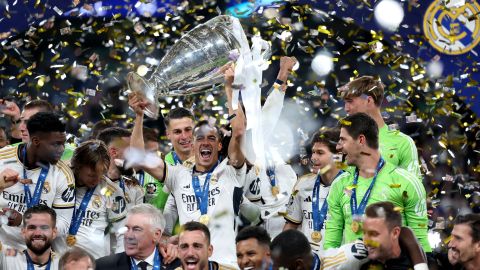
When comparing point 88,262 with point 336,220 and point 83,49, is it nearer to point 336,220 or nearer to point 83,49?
point 336,220

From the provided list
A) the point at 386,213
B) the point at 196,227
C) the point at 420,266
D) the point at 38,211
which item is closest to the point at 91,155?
the point at 38,211

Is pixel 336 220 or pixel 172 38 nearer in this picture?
pixel 336 220

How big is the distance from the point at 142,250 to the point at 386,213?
1452 mm

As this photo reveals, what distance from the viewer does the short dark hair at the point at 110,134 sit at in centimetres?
719

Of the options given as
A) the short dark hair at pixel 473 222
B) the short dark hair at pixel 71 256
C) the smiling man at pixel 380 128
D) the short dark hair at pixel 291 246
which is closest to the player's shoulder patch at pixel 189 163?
the smiling man at pixel 380 128

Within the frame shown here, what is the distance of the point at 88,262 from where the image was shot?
5914 mm

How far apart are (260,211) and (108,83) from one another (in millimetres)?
2999

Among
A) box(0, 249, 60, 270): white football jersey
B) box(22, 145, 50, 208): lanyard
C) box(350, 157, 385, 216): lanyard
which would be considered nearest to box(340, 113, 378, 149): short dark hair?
box(350, 157, 385, 216): lanyard

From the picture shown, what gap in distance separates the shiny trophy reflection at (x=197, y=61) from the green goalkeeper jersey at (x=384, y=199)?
1.23 m

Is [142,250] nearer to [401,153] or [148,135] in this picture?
[148,135]

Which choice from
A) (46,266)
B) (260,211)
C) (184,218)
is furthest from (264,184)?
(46,266)

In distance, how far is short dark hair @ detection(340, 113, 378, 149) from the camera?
6.20 meters

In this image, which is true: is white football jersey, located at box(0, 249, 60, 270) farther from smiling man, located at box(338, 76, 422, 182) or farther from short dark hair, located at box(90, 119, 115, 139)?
smiling man, located at box(338, 76, 422, 182)

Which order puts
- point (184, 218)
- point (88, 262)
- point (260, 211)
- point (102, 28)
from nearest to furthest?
point (88, 262) → point (184, 218) → point (260, 211) → point (102, 28)
